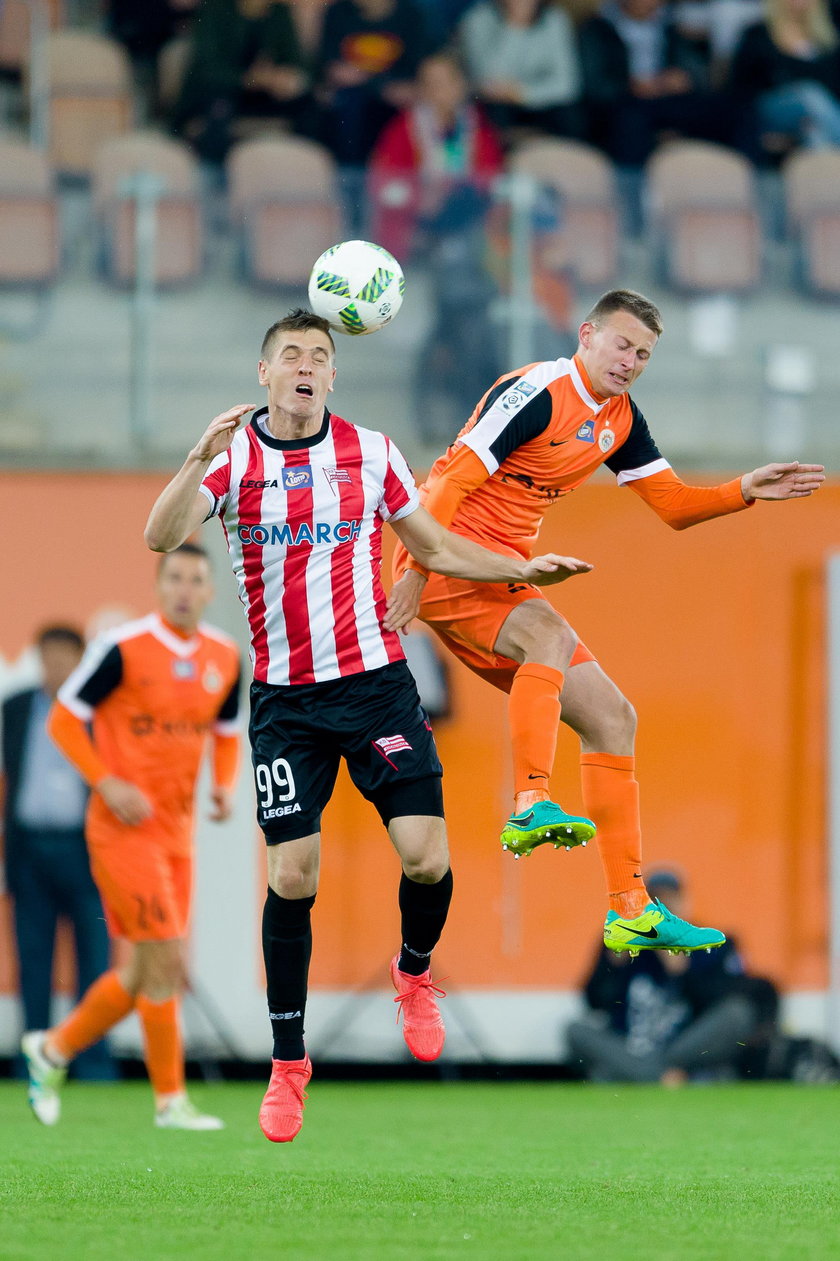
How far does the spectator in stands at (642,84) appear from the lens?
1392 centimetres

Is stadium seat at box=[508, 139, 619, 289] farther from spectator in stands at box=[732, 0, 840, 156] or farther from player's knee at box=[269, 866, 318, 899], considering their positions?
player's knee at box=[269, 866, 318, 899]

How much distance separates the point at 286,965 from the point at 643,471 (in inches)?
85.1

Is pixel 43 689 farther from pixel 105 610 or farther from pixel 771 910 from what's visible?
pixel 771 910

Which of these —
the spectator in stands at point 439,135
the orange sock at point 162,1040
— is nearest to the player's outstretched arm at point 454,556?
the orange sock at point 162,1040

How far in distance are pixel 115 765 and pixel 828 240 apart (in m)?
5.76

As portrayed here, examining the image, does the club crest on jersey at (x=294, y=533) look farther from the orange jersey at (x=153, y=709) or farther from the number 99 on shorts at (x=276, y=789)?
the orange jersey at (x=153, y=709)

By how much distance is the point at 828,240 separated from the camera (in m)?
11.6

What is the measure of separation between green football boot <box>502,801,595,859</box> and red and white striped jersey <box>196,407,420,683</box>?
76 centimetres

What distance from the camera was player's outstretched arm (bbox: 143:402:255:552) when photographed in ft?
18.2

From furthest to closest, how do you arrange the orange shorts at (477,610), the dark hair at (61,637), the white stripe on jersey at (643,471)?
the dark hair at (61,637) < the white stripe on jersey at (643,471) < the orange shorts at (477,610)

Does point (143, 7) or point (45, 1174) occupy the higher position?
point (143, 7)

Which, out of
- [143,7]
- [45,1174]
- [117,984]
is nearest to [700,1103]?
[117,984]

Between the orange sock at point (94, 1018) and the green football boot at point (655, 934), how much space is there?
3.17m

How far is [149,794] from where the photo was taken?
8.68m
